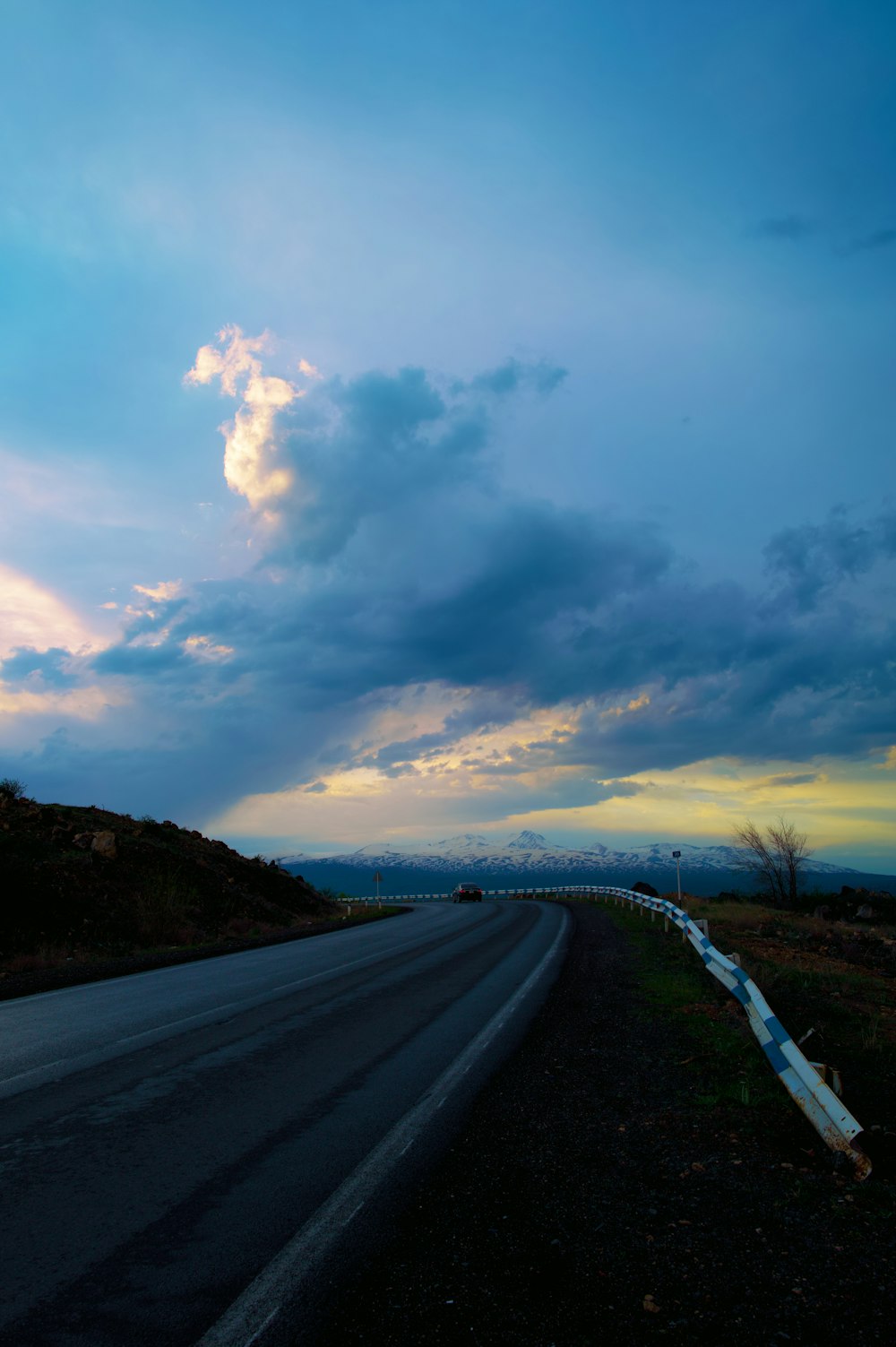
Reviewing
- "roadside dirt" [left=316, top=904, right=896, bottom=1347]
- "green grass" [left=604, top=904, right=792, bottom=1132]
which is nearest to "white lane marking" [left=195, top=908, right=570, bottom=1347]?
"roadside dirt" [left=316, top=904, right=896, bottom=1347]

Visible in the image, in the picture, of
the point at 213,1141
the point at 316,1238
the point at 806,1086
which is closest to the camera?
the point at 316,1238

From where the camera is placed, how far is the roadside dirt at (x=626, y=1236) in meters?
3.20

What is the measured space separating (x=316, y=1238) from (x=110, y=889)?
2052 cm

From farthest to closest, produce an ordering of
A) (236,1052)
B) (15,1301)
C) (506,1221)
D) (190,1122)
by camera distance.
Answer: (236,1052) < (190,1122) < (506,1221) < (15,1301)

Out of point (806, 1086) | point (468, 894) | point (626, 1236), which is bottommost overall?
point (468, 894)

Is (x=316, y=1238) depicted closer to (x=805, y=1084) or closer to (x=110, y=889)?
(x=805, y=1084)

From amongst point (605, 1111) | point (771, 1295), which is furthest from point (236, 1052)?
point (771, 1295)

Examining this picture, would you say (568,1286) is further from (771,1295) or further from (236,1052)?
(236,1052)

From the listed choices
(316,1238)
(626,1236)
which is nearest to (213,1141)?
(316,1238)

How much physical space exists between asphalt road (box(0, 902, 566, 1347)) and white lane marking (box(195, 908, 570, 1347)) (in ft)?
0.04

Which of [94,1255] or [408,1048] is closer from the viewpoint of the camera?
[94,1255]

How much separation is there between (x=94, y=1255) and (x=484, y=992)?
8122 mm

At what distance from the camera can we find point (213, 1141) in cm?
525

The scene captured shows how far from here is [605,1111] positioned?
19.7 ft
